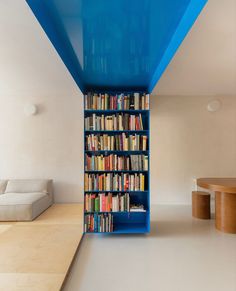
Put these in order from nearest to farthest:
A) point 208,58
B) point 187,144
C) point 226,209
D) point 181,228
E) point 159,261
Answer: point 159,261 < point 208,58 < point 226,209 < point 181,228 < point 187,144

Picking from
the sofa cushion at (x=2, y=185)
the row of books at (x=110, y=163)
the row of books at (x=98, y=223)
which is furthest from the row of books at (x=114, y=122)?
the sofa cushion at (x=2, y=185)

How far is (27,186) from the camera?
5.28 m

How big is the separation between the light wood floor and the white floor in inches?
6.4

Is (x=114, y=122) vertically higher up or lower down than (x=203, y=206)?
higher up

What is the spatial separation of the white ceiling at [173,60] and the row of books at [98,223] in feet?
7.88

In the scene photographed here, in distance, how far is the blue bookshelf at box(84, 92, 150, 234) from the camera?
11.9 feet

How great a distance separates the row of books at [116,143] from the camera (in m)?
3.67

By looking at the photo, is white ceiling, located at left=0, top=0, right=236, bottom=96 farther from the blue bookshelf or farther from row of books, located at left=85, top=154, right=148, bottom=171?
row of books, located at left=85, top=154, right=148, bottom=171

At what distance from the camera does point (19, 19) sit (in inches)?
94.7

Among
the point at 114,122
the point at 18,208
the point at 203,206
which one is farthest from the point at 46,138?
the point at 203,206

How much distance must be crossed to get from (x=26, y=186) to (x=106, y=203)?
2485 mm

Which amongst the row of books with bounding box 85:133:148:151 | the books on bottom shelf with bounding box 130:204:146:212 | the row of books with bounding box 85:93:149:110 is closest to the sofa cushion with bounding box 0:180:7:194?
the row of books with bounding box 85:133:148:151

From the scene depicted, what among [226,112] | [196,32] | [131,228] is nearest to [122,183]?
[131,228]

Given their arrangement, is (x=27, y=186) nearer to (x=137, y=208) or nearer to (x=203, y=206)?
(x=137, y=208)
